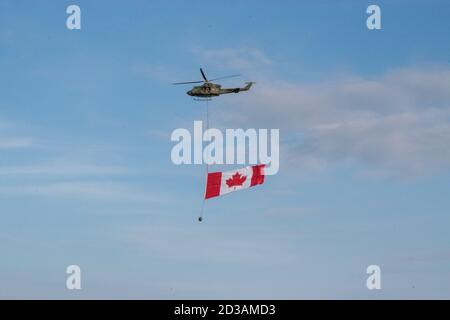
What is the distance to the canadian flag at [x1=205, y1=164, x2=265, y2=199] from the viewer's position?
91.8 meters

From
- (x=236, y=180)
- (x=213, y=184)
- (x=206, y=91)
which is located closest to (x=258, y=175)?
(x=236, y=180)

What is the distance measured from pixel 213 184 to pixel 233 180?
3.38 meters

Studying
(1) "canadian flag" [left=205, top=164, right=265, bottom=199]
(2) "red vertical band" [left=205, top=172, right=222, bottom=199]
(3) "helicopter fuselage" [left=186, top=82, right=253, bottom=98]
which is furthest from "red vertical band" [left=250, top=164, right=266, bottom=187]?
(3) "helicopter fuselage" [left=186, top=82, right=253, bottom=98]

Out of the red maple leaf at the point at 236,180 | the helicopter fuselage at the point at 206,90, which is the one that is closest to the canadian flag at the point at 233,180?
the red maple leaf at the point at 236,180

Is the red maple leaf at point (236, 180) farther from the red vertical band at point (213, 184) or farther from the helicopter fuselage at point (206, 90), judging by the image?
the helicopter fuselage at point (206, 90)

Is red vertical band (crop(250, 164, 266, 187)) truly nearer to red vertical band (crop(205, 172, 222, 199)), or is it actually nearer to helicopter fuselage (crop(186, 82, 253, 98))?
red vertical band (crop(205, 172, 222, 199))

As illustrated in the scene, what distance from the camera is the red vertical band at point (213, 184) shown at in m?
90.9

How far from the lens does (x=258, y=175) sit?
314ft

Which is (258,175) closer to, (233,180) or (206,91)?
(233,180)
